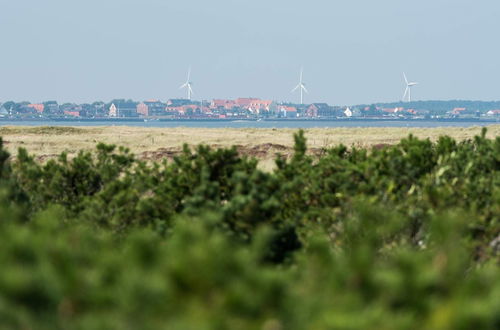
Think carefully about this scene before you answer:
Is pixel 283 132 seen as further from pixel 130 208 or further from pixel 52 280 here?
pixel 52 280

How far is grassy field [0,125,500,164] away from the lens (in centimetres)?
4631

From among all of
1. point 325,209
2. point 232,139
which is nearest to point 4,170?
point 325,209

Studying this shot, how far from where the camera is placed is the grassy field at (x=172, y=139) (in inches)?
1823

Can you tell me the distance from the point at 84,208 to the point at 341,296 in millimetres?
9606

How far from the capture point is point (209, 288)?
228 inches

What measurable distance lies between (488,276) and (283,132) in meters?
60.1

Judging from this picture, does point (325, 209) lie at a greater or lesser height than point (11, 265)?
lesser

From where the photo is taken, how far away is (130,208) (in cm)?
1402

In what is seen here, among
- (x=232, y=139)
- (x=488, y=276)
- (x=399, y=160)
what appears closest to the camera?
(x=488, y=276)

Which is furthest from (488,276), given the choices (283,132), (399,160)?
(283,132)

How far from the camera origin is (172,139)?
55.3m

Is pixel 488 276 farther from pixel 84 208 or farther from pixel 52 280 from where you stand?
pixel 84 208

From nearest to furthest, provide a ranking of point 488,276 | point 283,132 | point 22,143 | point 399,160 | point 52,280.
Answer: point 52,280
point 488,276
point 399,160
point 22,143
point 283,132

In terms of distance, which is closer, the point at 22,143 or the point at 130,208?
the point at 130,208
